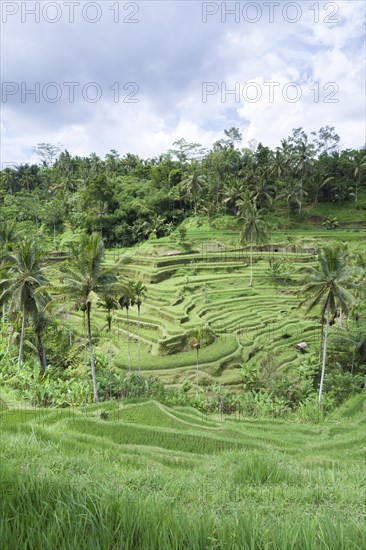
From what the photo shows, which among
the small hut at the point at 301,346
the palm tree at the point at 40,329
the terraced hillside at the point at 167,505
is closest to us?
the terraced hillside at the point at 167,505

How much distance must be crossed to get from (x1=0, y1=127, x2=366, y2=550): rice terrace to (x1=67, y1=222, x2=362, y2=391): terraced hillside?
7.3 inches

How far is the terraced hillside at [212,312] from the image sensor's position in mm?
23078

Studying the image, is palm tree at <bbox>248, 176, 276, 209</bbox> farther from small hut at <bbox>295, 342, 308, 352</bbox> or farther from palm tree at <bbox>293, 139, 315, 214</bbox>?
small hut at <bbox>295, 342, 308, 352</bbox>

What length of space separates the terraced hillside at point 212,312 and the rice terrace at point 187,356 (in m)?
0.19

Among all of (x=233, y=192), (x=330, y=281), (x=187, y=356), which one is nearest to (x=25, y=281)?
(x=187, y=356)

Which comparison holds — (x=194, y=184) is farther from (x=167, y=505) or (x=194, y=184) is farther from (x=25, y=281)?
(x=167, y=505)

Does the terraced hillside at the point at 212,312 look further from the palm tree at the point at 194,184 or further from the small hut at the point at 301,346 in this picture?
the palm tree at the point at 194,184

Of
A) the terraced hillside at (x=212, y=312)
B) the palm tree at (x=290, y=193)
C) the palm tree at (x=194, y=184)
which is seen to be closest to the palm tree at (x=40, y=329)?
the terraced hillside at (x=212, y=312)

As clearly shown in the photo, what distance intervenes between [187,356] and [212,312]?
735 centimetres

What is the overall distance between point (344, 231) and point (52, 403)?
44.8 meters

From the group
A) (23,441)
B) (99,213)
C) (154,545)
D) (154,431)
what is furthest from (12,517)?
(99,213)

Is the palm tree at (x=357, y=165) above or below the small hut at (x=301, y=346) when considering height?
above

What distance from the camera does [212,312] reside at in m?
30.1

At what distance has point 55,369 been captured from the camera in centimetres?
2236
